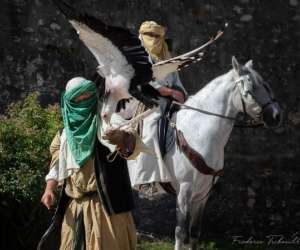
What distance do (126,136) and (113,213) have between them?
1.54 feet

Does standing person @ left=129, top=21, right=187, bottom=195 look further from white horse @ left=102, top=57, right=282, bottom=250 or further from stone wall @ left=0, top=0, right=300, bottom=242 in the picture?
stone wall @ left=0, top=0, right=300, bottom=242

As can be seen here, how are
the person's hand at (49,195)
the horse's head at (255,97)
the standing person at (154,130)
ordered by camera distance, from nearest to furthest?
the person's hand at (49,195) < the horse's head at (255,97) < the standing person at (154,130)

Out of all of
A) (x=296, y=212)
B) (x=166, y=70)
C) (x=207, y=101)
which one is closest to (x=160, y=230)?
(x=296, y=212)

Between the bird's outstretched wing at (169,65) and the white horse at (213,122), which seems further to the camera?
the white horse at (213,122)

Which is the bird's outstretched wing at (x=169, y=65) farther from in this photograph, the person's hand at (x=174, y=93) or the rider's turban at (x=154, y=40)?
the rider's turban at (x=154, y=40)

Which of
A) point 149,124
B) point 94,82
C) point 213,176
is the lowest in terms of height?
point 213,176

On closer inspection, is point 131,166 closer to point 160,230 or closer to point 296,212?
point 160,230

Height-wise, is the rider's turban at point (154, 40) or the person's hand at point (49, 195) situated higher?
the rider's turban at point (154, 40)

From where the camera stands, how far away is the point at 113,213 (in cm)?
462

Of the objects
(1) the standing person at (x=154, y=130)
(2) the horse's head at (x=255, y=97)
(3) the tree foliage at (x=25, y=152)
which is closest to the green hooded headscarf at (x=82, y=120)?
(3) the tree foliage at (x=25, y=152)

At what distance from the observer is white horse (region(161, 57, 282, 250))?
6.54 meters

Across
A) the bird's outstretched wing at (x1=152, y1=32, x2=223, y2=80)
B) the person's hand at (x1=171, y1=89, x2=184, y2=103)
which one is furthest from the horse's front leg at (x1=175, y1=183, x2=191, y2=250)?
the bird's outstretched wing at (x1=152, y1=32, x2=223, y2=80)

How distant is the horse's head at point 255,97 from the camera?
21.3 ft

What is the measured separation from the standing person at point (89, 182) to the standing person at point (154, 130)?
1.83 m
